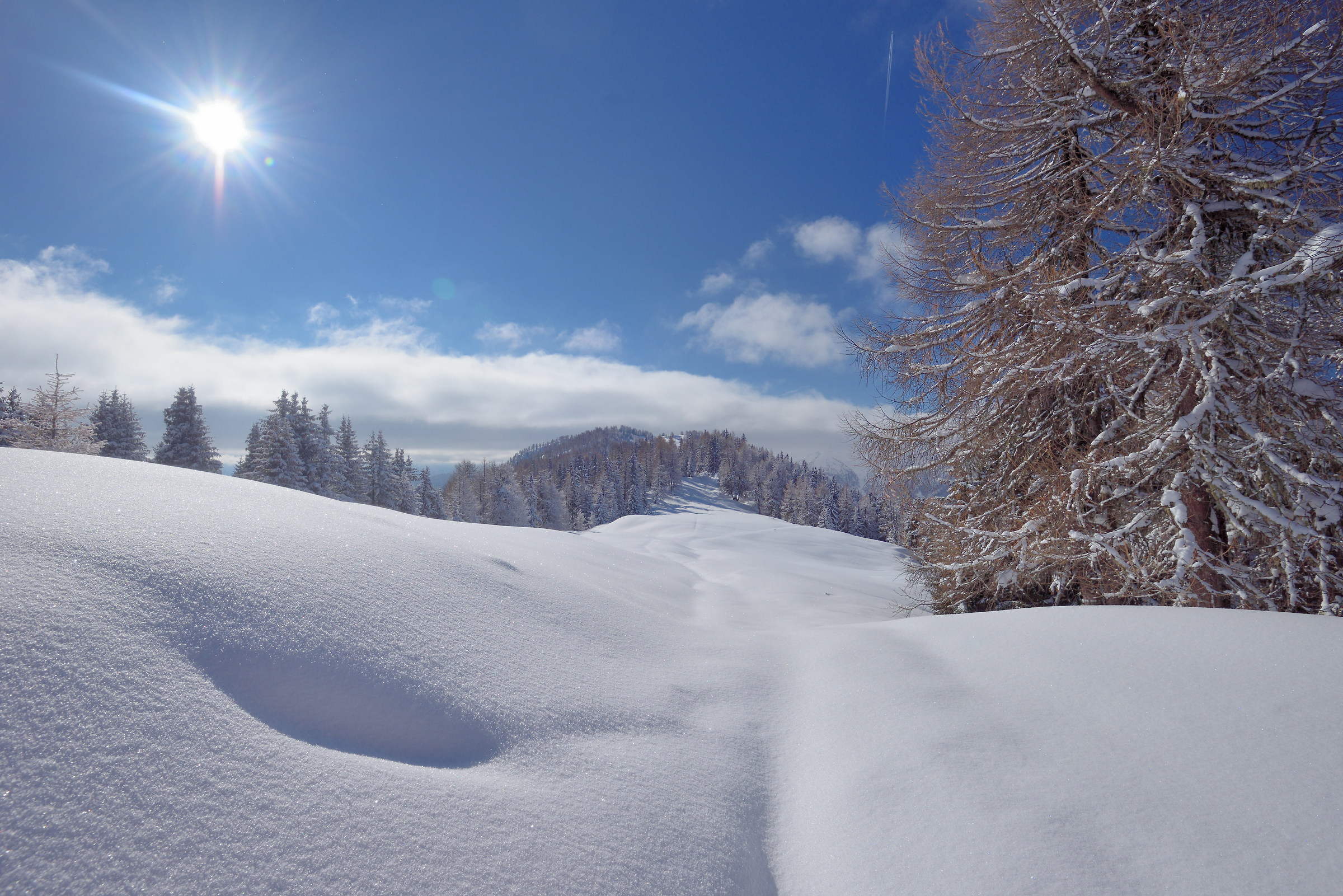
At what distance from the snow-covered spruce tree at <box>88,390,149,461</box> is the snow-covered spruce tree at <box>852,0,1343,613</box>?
3727cm

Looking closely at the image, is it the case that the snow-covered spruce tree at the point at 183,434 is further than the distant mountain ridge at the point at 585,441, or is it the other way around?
the distant mountain ridge at the point at 585,441

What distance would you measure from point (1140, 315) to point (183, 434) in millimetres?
35810

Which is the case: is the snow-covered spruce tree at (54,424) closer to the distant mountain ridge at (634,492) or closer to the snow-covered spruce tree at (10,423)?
the snow-covered spruce tree at (10,423)

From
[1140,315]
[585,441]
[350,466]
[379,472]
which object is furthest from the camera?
[585,441]

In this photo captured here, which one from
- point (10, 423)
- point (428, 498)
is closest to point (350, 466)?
point (428, 498)

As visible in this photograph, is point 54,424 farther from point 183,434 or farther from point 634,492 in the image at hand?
point 634,492

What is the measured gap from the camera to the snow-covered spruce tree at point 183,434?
25.2m

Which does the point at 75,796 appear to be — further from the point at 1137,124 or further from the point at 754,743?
the point at 1137,124

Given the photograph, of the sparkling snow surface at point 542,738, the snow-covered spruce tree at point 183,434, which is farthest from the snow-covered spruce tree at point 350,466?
the sparkling snow surface at point 542,738

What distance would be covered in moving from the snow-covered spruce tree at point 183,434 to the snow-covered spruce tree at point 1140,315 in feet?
108

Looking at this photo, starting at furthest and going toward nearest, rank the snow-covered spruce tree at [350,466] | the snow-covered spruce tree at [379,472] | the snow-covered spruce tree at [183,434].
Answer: the snow-covered spruce tree at [379,472] < the snow-covered spruce tree at [350,466] < the snow-covered spruce tree at [183,434]

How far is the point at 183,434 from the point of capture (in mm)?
25359

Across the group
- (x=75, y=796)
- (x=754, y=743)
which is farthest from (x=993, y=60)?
(x=75, y=796)

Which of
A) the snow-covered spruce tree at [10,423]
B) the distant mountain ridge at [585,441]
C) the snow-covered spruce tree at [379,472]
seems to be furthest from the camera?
the distant mountain ridge at [585,441]
